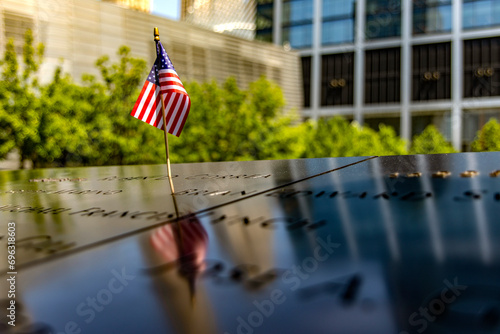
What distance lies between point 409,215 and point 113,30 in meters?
29.1

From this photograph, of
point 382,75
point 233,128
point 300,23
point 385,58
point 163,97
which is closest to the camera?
point 163,97

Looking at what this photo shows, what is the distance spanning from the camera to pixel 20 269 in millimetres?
2240

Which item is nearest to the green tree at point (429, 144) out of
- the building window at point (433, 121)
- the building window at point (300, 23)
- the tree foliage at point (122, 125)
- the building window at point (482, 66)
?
the tree foliage at point (122, 125)

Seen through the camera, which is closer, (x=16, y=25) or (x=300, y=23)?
(x=16, y=25)

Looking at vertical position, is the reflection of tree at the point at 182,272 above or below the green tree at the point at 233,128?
below

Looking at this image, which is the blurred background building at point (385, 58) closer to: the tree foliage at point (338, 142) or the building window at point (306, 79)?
the building window at point (306, 79)

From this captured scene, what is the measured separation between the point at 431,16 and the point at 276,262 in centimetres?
5321

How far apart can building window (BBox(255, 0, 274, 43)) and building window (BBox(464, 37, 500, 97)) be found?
19.3 meters

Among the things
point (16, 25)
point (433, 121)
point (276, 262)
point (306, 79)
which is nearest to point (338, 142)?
point (16, 25)

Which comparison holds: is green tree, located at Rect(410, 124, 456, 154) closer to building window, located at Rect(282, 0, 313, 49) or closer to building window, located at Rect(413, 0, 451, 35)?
building window, located at Rect(413, 0, 451, 35)

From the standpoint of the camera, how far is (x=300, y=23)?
55562mm

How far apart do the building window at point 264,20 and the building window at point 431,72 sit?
591 inches

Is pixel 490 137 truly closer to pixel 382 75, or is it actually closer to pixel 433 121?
pixel 433 121

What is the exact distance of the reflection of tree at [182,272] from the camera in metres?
1.63
